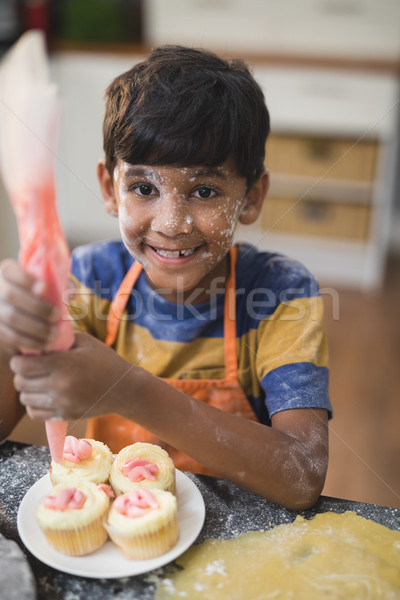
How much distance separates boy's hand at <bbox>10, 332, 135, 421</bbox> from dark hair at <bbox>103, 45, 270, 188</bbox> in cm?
30

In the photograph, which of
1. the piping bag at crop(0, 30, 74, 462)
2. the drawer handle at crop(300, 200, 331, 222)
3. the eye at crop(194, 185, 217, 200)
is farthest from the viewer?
the drawer handle at crop(300, 200, 331, 222)

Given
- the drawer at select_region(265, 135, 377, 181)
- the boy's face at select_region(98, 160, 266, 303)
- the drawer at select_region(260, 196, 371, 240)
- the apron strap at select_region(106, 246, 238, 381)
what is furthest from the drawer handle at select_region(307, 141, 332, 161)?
the boy's face at select_region(98, 160, 266, 303)

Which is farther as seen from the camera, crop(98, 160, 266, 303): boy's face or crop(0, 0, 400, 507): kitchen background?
crop(0, 0, 400, 507): kitchen background

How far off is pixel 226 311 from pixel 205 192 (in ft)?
0.75

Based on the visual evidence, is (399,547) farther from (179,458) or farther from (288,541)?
(179,458)

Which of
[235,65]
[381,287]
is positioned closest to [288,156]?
[381,287]

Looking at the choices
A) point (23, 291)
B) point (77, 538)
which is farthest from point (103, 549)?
point (23, 291)

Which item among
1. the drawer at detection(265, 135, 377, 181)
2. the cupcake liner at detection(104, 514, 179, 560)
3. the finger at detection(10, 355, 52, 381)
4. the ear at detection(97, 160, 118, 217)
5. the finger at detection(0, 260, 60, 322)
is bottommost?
the drawer at detection(265, 135, 377, 181)

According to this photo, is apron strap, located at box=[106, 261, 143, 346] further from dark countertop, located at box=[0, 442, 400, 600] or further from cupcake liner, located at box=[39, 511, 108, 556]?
cupcake liner, located at box=[39, 511, 108, 556]

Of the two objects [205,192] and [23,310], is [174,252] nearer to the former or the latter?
[205,192]

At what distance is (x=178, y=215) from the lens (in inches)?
33.5

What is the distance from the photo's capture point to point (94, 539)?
27.3 inches

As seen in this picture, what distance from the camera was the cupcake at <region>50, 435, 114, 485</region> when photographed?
0.76 metres

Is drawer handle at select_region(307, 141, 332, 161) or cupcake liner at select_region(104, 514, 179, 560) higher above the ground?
cupcake liner at select_region(104, 514, 179, 560)
